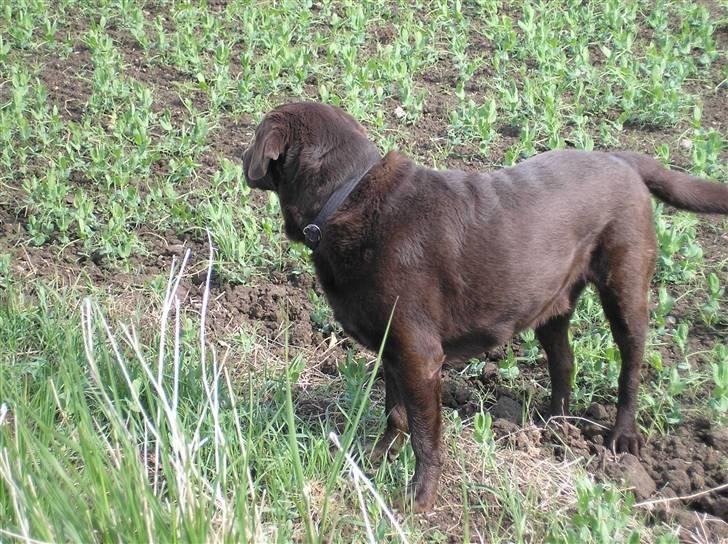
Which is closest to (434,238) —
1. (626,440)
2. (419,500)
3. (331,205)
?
(331,205)

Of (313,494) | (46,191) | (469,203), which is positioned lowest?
(313,494)

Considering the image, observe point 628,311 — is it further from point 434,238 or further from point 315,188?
point 315,188

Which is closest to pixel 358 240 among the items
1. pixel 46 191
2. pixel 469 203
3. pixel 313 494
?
pixel 469 203

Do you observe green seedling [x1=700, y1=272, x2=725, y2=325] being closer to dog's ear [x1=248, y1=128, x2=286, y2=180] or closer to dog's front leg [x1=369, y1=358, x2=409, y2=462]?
dog's front leg [x1=369, y1=358, x2=409, y2=462]

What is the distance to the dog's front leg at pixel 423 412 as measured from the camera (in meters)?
3.99

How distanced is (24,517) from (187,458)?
518mm

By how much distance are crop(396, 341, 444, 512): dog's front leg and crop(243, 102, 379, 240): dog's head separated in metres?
0.80

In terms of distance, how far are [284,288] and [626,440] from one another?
2.26m

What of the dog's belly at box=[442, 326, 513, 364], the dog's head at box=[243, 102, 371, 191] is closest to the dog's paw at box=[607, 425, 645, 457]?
the dog's belly at box=[442, 326, 513, 364]

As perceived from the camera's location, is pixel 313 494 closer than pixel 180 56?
Yes

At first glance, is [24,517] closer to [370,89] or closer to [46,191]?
[46,191]

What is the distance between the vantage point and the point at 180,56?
7.98 m

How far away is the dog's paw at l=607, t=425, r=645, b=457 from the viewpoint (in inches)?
175

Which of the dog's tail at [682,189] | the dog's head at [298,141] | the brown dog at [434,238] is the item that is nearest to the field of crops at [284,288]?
the brown dog at [434,238]
